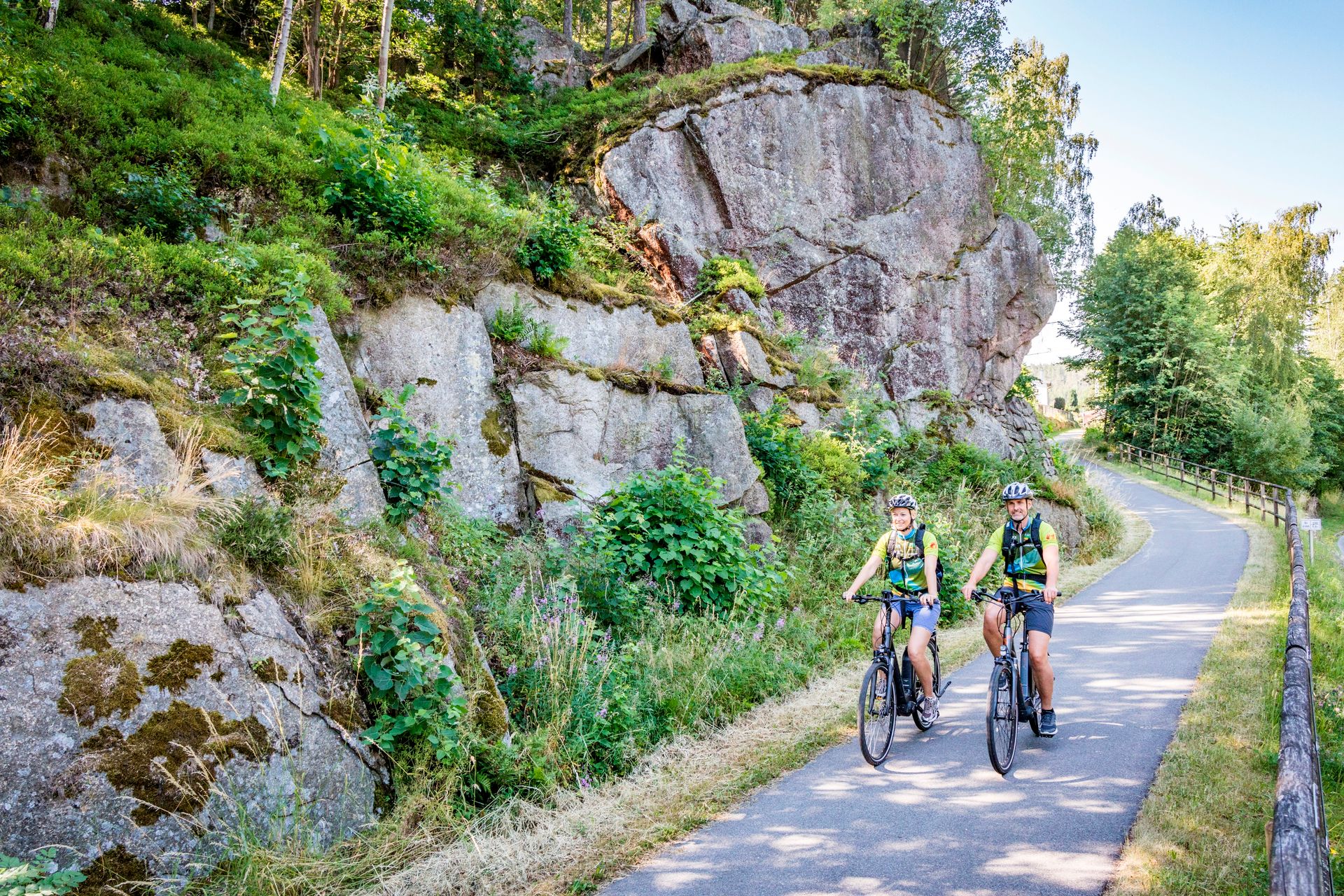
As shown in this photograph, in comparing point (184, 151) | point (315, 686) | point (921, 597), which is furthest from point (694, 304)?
point (315, 686)

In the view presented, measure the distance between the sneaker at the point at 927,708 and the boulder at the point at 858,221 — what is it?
35.9 ft

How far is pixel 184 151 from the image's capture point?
8250mm

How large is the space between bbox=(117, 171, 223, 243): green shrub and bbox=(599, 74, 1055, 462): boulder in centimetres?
943

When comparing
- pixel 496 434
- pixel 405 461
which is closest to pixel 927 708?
pixel 405 461

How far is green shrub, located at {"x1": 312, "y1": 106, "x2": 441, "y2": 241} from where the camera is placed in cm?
891

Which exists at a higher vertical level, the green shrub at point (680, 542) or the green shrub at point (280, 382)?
the green shrub at point (280, 382)

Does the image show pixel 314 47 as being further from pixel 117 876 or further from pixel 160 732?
pixel 117 876

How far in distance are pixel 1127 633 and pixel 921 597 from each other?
5462mm

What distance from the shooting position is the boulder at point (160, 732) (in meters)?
3.42

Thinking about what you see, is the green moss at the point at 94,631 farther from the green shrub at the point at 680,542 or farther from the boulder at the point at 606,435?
the boulder at the point at 606,435

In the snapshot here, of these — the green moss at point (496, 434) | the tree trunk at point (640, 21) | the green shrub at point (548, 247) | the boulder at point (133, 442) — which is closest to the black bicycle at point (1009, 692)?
the green moss at point (496, 434)

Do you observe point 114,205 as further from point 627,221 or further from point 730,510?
point 627,221

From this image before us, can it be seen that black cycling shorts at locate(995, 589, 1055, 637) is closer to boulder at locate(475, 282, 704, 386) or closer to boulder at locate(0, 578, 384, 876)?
boulder at locate(0, 578, 384, 876)

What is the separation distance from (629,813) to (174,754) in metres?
2.59
